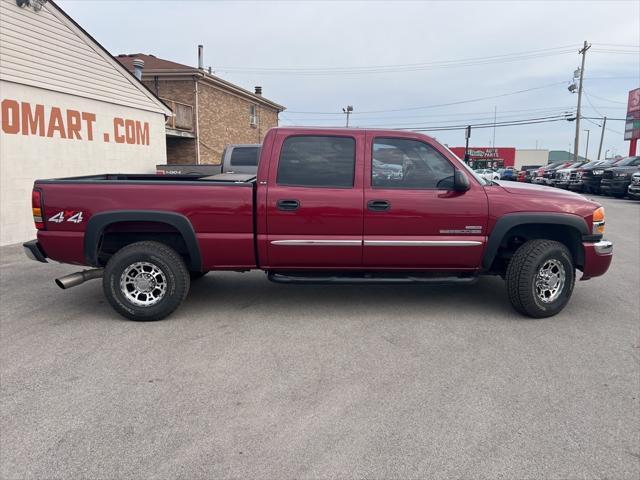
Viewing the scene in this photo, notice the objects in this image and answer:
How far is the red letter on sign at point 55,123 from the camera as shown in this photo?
10.2 meters

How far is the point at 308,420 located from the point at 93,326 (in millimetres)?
2757

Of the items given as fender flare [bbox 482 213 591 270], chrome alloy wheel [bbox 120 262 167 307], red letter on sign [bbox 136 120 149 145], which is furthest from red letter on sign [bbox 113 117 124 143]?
fender flare [bbox 482 213 591 270]

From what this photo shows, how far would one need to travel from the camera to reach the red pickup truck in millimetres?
4605

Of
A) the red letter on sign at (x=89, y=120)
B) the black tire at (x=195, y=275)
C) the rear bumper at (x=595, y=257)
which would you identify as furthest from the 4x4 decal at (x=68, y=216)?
the red letter on sign at (x=89, y=120)

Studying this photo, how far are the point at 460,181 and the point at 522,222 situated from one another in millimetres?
793

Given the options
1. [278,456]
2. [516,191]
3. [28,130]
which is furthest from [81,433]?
[28,130]

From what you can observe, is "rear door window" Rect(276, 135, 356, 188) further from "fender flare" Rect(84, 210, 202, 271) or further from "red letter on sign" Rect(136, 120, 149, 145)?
"red letter on sign" Rect(136, 120, 149, 145)

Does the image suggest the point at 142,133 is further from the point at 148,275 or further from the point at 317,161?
the point at 317,161

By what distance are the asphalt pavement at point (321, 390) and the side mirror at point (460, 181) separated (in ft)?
4.50

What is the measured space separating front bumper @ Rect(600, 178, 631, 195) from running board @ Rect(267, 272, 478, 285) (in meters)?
17.8

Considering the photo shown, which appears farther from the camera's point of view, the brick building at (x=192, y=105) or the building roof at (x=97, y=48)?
the brick building at (x=192, y=105)

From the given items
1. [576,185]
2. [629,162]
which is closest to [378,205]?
[629,162]

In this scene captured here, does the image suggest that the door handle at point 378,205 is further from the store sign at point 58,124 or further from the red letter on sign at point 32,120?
the red letter on sign at point 32,120

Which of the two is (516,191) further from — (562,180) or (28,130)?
(562,180)
